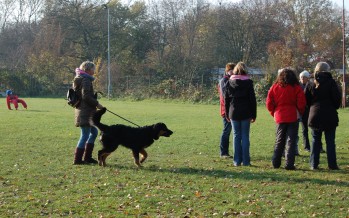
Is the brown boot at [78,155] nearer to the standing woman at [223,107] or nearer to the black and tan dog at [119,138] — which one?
the black and tan dog at [119,138]

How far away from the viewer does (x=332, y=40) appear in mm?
44781

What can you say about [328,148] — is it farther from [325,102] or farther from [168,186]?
[168,186]

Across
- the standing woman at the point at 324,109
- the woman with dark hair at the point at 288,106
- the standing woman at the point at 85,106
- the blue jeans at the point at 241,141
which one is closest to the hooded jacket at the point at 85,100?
the standing woman at the point at 85,106

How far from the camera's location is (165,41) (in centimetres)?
5481

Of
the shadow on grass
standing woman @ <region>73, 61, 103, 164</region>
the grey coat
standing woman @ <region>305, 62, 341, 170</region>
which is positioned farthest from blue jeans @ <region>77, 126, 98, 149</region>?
standing woman @ <region>305, 62, 341, 170</region>

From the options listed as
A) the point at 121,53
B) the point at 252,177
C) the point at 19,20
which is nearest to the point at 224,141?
the point at 252,177

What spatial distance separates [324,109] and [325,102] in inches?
5.0

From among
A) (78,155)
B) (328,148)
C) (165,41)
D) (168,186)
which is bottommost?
(168,186)

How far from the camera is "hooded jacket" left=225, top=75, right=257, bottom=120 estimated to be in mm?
8664

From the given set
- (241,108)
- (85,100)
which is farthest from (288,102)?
(85,100)

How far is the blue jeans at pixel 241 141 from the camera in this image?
8797 millimetres

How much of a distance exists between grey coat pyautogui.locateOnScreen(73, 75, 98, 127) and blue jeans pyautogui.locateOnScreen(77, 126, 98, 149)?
6.2 inches

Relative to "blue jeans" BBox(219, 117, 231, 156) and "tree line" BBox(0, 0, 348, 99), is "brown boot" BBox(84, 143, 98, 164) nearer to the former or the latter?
"blue jeans" BBox(219, 117, 231, 156)

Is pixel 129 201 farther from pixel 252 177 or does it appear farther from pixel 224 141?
pixel 224 141
